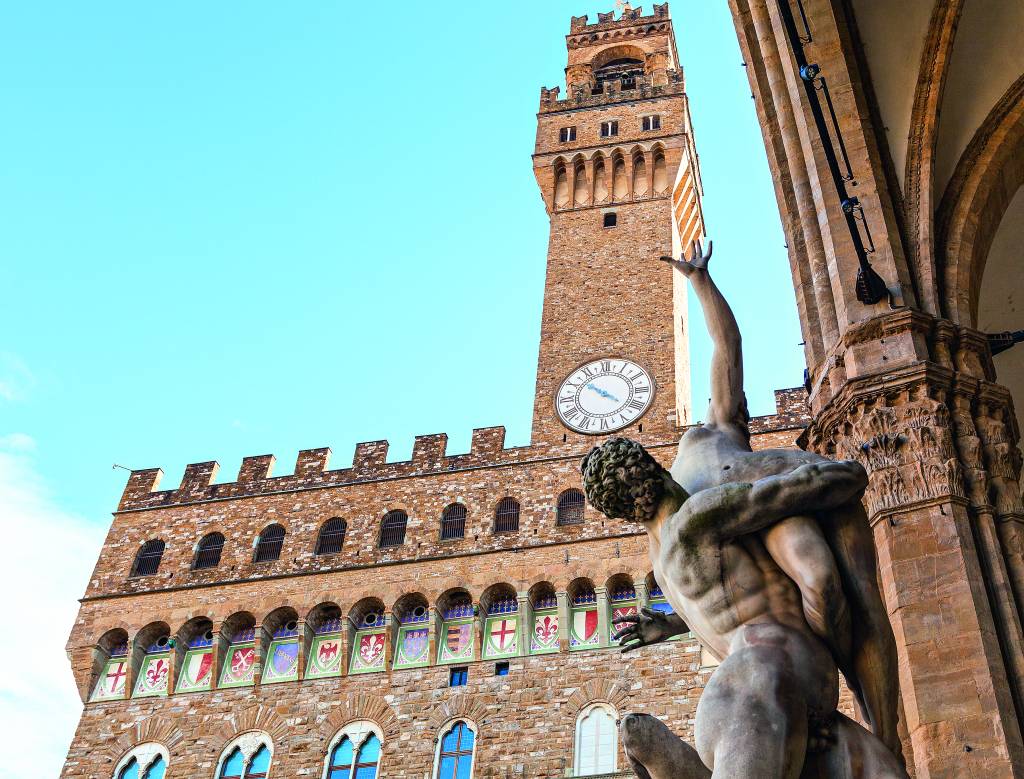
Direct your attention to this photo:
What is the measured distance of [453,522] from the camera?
23422mm

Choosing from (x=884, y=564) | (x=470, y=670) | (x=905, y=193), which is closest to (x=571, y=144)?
(x=470, y=670)

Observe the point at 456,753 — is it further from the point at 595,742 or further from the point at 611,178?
the point at 611,178

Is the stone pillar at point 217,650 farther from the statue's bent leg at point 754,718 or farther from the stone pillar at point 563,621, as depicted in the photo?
the statue's bent leg at point 754,718

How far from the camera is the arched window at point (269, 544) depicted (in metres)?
23.9

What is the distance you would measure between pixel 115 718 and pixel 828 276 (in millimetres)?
18257

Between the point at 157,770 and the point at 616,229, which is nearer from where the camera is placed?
the point at 157,770

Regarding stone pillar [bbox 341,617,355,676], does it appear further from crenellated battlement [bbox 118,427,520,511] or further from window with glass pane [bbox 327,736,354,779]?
crenellated battlement [bbox 118,427,520,511]

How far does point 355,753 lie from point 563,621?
4049 millimetres

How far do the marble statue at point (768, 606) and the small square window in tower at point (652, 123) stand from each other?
91.7ft

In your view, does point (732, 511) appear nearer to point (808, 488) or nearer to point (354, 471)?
point (808, 488)

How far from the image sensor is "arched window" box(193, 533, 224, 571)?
79.0 feet

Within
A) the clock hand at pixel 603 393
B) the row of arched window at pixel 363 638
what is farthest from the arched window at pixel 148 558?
the clock hand at pixel 603 393

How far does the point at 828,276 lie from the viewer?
7785mm

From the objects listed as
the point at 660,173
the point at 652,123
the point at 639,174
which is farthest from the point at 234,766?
the point at 652,123
